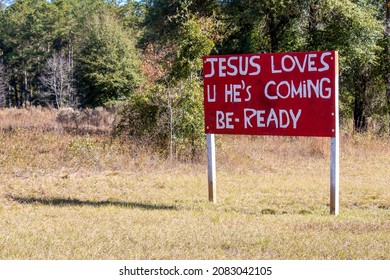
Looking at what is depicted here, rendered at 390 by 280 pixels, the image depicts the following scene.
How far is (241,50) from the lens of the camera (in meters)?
23.5

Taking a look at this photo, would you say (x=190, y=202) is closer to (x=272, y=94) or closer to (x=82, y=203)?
(x=82, y=203)

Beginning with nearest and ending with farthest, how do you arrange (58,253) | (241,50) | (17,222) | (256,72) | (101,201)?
(58,253) < (17,222) < (256,72) < (101,201) < (241,50)

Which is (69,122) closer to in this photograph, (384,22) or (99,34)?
(99,34)

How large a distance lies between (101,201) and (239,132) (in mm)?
2701

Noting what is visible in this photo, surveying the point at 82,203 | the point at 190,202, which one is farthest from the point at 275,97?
the point at 82,203

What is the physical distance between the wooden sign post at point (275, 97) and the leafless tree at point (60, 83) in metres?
42.9

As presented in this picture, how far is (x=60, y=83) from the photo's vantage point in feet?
176

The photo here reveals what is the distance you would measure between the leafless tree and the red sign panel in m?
42.9

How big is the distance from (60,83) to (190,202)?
45.9 m

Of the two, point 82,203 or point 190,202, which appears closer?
point 82,203

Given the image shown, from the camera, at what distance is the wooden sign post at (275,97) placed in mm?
8742

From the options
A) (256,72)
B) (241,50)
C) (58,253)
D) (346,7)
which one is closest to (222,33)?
(241,50)

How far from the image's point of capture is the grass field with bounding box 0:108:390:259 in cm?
612

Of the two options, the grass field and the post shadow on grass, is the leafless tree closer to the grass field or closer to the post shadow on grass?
the grass field
